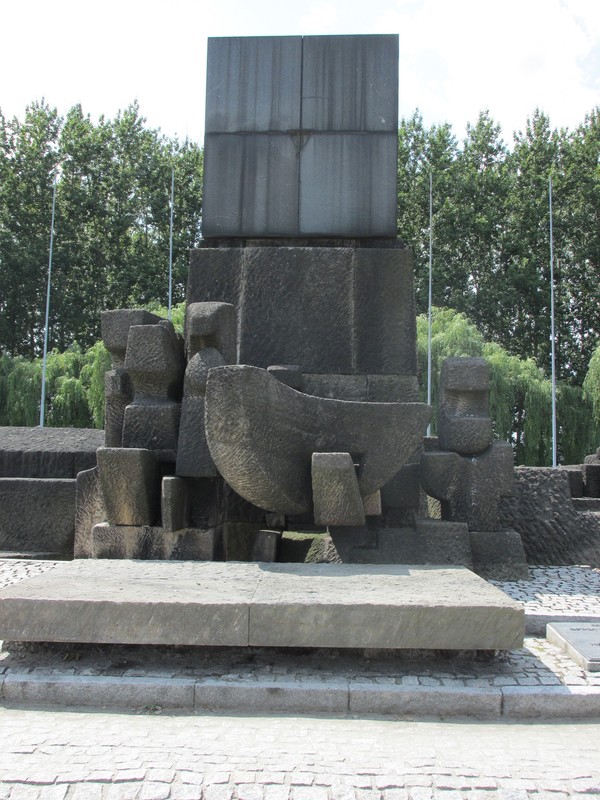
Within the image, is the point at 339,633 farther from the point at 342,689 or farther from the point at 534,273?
the point at 534,273

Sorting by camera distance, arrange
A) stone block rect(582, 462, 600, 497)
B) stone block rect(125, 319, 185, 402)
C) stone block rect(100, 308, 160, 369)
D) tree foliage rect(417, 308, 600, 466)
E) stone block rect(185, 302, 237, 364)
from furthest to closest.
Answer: tree foliage rect(417, 308, 600, 466) < stone block rect(582, 462, 600, 497) < stone block rect(100, 308, 160, 369) < stone block rect(125, 319, 185, 402) < stone block rect(185, 302, 237, 364)

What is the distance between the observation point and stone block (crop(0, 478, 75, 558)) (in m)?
6.02

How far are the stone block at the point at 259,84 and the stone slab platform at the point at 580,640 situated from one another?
13.5 ft

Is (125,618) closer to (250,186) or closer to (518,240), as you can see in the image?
(250,186)

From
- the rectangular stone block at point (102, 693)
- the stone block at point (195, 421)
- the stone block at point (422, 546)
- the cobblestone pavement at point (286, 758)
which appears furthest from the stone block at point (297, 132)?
the cobblestone pavement at point (286, 758)

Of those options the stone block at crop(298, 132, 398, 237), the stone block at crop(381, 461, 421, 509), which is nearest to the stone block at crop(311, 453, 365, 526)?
the stone block at crop(381, 461, 421, 509)

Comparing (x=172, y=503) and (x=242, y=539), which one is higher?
(x=172, y=503)

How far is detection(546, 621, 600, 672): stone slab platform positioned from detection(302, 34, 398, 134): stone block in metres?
3.90

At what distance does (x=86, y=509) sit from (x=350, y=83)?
12.2 feet

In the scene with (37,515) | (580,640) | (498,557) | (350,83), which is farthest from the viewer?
(350,83)

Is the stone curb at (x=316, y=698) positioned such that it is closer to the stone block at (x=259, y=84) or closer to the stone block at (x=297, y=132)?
the stone block at (x=297, y=132)

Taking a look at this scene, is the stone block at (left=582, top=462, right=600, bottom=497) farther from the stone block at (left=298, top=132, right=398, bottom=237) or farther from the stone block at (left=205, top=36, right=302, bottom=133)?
the stone block at (left=205, top=36, right=302, bottom=133)

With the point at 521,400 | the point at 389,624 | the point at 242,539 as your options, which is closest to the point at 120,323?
the point at 242,539

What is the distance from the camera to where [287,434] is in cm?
432
